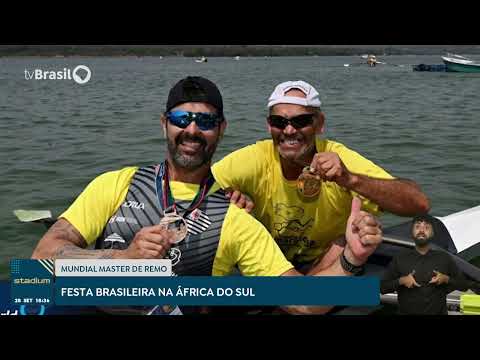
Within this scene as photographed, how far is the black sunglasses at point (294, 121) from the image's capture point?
10.4ft

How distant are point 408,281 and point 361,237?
2.83 feet

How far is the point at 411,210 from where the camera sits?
129 inches

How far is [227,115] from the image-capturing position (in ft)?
10.4

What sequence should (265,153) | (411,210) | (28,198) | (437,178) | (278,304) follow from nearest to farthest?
(278,304) < (411,210) < (265,153) < (28,198) < (437,178)

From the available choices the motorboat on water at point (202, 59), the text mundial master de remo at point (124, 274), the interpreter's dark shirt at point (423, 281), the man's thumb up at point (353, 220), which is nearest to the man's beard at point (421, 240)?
the interpreter's dark shirt at point (423, 281)

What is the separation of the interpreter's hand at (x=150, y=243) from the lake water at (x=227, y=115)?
88 cm

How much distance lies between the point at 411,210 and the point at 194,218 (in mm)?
1352

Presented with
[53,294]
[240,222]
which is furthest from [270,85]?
[53,294]

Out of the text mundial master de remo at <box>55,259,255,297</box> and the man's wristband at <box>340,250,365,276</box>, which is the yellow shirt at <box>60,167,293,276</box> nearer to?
the text mundial master de remo at <box>55,259,255,297</box>

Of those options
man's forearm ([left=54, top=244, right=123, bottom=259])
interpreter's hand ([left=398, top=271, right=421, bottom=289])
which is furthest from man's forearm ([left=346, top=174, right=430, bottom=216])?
man's forearm ([left=54, top=244, right=123, bottom=259])

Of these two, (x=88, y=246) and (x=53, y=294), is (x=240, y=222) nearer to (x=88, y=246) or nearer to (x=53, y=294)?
(x=88, y=246)

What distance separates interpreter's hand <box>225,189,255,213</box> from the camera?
3176 millimetres

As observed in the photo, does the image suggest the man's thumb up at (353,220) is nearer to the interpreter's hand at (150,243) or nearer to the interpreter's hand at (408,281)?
the interpreter's hand at (408,281)

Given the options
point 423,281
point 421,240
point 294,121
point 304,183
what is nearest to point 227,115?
point 294,121
